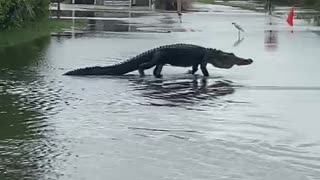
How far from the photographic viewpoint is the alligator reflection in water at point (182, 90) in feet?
40.7

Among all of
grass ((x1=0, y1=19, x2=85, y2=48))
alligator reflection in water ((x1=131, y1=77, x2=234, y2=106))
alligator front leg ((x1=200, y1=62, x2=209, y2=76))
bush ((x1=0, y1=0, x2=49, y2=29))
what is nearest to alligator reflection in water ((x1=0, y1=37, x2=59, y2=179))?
alligator reflection in water ((x1=131, y1=77, x2=234, y2=106))

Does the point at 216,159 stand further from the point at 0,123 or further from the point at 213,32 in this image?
the point at 213,32

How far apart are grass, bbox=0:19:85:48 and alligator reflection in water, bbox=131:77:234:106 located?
29.0 ft

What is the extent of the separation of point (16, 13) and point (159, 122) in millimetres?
17722

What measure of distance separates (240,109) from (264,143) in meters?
2.50

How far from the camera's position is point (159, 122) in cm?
1027

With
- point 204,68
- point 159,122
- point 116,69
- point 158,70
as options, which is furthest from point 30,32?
point 159,122

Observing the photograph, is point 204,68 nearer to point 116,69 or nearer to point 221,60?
point 221,60

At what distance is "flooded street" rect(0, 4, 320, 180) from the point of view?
25.5 feet

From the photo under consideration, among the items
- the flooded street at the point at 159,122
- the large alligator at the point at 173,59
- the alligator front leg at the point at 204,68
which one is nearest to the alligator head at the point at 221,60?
the large alligator at the point at 173,59

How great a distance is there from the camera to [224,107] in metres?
11.7

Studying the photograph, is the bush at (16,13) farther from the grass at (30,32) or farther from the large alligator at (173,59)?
the large alligator at (173,59)

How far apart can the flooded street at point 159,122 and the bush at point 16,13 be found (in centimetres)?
633

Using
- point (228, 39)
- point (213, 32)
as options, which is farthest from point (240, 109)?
point (213, 32)
